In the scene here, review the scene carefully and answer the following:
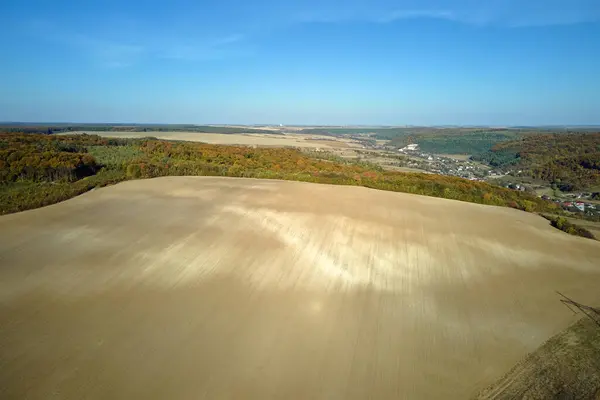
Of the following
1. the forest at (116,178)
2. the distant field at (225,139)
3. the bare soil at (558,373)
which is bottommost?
the bare soil at (558,373)

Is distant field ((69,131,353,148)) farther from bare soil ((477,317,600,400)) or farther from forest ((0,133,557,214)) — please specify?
bare soil ((477,317,600,400))

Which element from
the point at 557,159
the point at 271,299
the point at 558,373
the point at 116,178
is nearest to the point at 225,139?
the point at 116,178

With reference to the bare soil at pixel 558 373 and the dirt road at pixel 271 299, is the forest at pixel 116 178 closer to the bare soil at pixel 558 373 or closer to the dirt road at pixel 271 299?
the dirt road at pixel 271 299

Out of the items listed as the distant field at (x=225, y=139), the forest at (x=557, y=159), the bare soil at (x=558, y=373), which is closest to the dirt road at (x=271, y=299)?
the bare soil at (x=558, y=373)

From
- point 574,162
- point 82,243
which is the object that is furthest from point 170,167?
point 574,162

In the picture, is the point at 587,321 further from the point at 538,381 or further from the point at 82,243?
the point at 82,243

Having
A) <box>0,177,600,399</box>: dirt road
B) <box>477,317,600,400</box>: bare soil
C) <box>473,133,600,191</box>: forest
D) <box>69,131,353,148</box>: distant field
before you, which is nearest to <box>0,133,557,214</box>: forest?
<box>0,177,600,399</box>: dirt road

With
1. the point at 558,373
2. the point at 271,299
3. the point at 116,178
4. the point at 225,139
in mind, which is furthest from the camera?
the point at 225,139

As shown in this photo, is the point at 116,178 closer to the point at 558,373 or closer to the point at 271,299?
the point at 271,299
